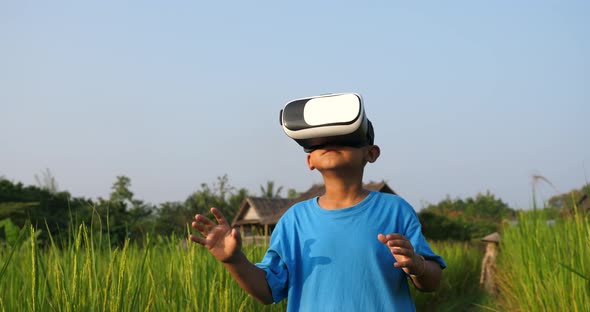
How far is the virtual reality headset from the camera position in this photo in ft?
6.61

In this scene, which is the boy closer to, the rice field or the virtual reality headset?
the virtual reality headset

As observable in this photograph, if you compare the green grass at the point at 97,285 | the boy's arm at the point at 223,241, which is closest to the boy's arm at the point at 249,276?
the boy's arm at the point at 223,241

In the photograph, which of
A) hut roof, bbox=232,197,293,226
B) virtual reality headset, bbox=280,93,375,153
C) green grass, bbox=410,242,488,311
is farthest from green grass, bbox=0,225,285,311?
hut roof, bbox=232,197,293,226

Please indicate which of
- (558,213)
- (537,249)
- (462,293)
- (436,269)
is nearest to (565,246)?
(537,249)

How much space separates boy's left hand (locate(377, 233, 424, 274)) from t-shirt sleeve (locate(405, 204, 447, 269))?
0.15 m

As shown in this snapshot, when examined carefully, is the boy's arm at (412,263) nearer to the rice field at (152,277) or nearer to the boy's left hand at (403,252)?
the boy's left hand at (403,252)

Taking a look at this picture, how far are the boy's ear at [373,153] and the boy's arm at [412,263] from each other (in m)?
0.43

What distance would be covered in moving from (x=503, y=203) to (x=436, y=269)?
4831 cm

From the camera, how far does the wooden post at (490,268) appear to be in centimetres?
1207

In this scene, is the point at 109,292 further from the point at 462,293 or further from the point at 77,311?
the point at 462,293

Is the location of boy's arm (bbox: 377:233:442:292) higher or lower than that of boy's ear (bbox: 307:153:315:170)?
lower

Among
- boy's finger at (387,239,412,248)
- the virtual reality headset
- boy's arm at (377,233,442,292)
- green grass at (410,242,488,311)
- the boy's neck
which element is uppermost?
the virtual reality headset

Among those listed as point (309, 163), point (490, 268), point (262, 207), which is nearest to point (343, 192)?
point (309, 163)

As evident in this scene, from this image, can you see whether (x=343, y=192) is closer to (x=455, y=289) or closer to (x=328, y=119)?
(x=328, y=119)
